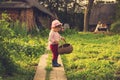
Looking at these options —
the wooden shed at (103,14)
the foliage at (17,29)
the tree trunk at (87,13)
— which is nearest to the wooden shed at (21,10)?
the foliage at (17,29)

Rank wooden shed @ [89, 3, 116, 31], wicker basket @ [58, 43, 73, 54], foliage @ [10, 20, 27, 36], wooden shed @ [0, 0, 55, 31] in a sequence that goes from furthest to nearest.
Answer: wooden shed @ [89, 3, 116, 31], wooden shed @ [0, 0, 55, 31], foliage @ [10, 20, 27, 36], wicker basket @ [58, 43, 73, 54]

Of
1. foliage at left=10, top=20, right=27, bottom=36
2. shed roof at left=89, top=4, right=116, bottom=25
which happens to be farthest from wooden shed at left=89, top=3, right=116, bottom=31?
foliage at left=10, top=20, right=27, bottom=36

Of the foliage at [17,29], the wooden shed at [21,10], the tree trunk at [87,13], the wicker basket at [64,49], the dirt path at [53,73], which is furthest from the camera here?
the tree trunk at [87,13]

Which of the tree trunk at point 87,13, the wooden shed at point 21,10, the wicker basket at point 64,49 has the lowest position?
the tree trunk at point 87,13

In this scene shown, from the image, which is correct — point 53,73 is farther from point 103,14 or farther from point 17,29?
point 103,14

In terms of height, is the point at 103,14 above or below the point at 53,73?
below

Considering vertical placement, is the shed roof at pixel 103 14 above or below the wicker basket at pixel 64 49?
below

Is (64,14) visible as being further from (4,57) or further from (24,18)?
(4,57)

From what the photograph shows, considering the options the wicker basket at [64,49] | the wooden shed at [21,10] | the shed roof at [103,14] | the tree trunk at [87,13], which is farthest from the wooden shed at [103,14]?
the wicker basket at [64,49]

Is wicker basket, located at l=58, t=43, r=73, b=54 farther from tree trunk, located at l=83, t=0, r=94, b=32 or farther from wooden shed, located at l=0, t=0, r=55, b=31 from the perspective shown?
tree trunk, located at l=83, t=0, r=94, b=32

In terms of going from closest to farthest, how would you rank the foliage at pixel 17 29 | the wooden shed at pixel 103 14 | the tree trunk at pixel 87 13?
the foliage at pixel 17 29, the tree trunk at pixel 87 13, the wooden shed at pixel 103 14

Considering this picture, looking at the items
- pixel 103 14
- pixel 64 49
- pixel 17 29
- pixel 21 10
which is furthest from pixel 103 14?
pixel 64 49

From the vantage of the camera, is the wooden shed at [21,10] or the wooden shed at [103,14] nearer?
the wooden shed at [21,10]

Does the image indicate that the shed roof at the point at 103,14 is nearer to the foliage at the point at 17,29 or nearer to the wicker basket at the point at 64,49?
the foliage at the point at 17,29
